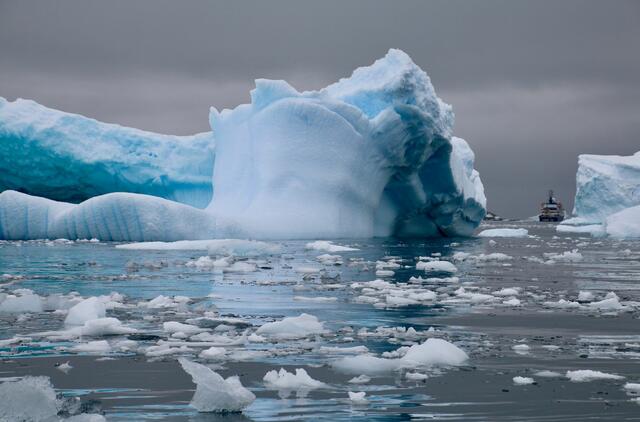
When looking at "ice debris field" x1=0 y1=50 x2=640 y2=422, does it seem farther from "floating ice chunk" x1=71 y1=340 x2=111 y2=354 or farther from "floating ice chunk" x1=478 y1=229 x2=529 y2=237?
"floating ice chunk" x1=478 y1=229 x2=529 y2=237

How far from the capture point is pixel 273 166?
21.7 meters

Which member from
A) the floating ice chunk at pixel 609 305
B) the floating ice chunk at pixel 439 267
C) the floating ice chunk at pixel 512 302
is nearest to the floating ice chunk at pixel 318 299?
the floating ice chunk at pixel 512 302

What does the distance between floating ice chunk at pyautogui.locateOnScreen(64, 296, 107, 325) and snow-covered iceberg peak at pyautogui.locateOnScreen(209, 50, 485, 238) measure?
1379 cm

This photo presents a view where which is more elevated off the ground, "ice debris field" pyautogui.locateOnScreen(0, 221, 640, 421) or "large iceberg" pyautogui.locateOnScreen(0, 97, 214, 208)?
"large iceberg" pyautogui.locateOnScreen(0, 97, 214, 208)

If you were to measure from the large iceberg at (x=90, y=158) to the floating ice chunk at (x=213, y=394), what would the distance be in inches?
838

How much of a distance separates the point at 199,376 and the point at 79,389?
29.6 inches

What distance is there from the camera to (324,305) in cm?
754

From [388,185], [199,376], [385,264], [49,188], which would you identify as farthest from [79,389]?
[49,188]

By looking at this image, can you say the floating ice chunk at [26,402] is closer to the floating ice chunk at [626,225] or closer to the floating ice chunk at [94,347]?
the floating ice chunk at [94,347]

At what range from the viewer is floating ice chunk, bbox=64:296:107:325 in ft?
19.6

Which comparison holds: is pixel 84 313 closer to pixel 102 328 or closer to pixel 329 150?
pixel 102 328

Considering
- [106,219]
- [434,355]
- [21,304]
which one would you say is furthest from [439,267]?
[106,219]

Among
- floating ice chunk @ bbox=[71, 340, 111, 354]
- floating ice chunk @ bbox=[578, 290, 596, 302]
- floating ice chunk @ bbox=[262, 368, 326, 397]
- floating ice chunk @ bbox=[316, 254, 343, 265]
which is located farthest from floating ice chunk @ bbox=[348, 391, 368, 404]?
floating ice chunk @ bbox=[316, 254, 343, 265]

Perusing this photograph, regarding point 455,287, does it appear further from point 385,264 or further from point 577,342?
point 577,342
